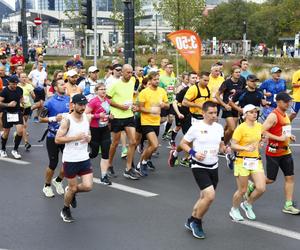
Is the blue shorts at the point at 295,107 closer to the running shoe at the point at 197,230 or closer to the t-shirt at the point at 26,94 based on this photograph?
the t-shirt at the point at 26,94

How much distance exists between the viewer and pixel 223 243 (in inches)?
256

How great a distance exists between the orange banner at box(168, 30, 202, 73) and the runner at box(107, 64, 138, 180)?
7.64 metres

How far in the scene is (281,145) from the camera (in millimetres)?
7734

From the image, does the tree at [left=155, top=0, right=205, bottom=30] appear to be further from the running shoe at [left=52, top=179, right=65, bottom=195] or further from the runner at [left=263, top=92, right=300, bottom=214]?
the runner at [left=263, top=92, right=300, bottom=214]

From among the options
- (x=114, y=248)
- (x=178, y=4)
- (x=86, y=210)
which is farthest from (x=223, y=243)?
(x=178, y=4)

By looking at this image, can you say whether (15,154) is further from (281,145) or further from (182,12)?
(182,12)

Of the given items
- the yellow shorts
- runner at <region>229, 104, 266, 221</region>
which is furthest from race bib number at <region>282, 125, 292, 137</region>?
the yellow shorts

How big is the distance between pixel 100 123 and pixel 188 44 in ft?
29.1

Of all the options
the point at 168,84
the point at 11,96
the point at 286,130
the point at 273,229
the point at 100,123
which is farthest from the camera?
the point at 168,84

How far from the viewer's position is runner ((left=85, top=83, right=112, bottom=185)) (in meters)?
9.15

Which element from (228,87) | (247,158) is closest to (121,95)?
(228,87)

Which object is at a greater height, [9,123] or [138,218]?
[9,123]

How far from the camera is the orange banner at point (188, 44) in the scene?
679 inches

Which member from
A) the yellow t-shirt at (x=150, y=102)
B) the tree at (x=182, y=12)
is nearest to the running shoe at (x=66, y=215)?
the yellow t-shirt at (x=150, y=102)
